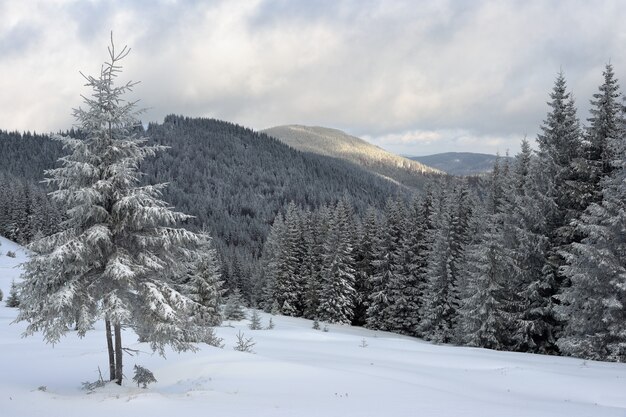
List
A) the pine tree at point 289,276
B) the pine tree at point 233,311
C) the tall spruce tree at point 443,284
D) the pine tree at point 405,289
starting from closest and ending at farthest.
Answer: the tall spruce tree at point 443,284
the pine tree at point 233,311
the pine tree at point 405,289
the pine tree at point 289,276

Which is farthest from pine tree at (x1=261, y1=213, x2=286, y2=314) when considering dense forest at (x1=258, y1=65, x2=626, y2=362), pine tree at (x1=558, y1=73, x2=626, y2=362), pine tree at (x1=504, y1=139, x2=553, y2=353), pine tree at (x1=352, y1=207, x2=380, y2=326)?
pine tree at (x1=558, y1=73, x2=626, y2=362)

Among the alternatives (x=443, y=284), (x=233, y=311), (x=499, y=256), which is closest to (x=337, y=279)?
(x=233, y=311)

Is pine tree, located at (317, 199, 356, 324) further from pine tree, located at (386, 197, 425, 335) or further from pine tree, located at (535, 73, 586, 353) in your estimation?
pine tree, located at (535, 73, 586, 353)

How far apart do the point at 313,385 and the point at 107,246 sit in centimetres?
638

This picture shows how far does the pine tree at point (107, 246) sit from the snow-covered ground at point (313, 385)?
153 centimetres

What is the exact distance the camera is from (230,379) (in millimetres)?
11977

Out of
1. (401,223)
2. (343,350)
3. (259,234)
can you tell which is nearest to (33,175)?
(259,234)

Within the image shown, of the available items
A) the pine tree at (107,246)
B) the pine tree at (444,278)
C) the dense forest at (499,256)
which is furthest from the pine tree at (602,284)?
the pine tree at (107,246)

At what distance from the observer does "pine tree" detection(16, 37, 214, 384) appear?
9773 mm

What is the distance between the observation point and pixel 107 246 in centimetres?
1039

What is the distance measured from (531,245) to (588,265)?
16.0 ft

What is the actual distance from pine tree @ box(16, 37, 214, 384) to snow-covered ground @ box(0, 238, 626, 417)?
1528 mm

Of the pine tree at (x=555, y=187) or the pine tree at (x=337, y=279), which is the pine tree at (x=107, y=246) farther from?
the pine tree at (x=337, y=279)

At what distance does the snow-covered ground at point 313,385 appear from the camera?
9133 mm
